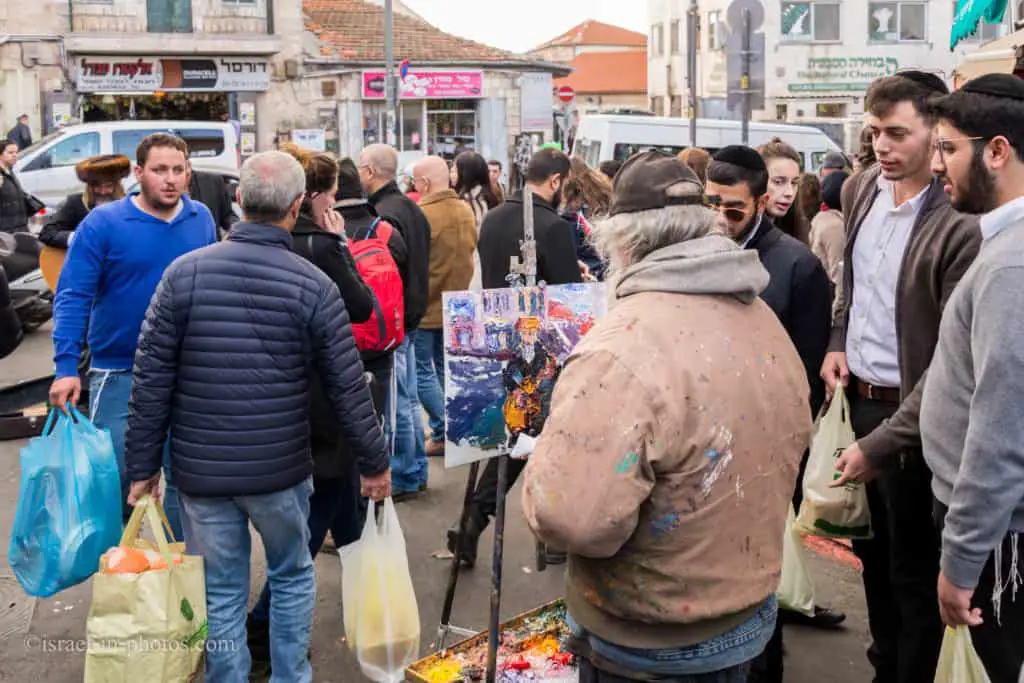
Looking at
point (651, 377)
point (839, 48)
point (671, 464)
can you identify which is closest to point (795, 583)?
point (671, 464)

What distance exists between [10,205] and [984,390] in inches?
443

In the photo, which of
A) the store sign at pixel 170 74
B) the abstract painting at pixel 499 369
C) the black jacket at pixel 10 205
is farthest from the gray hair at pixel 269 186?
Result: the store sign at pixel 170 74

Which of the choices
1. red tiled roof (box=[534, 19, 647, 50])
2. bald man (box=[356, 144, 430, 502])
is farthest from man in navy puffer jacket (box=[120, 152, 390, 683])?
red tiled roof (box=[534, 19, 647, 50])

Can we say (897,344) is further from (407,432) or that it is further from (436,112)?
(436,112)

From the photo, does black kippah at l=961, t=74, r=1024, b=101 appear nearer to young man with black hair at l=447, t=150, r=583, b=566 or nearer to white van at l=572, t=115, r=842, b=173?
young man with black hair at l=447, t=150, r=583, b=566

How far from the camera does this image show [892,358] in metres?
4.11

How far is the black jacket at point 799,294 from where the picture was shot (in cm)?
434

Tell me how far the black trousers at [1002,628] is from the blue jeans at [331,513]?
260cm

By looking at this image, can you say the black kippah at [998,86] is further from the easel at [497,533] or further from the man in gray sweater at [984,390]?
the easel at [497,533]

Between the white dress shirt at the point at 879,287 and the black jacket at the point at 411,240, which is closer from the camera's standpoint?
the white dress shirt at the point at 879,287

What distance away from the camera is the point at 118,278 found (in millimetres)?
4992

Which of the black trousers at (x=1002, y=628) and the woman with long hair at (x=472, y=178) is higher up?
the woman with long hair at (x=472, y=178)

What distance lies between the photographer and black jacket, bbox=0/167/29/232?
11.8 m

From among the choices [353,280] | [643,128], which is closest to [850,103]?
[643,128]
